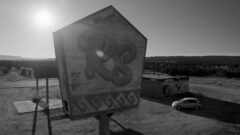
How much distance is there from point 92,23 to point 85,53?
150 cm

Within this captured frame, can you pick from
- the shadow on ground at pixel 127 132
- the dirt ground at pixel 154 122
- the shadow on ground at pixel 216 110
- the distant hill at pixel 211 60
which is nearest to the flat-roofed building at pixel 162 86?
the shadow on ground at pixel 216 110

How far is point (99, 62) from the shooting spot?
8852 mm

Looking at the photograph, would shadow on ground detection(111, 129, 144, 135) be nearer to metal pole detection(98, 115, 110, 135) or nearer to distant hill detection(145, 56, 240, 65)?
metal pole detection(98, 115, 110, 135)

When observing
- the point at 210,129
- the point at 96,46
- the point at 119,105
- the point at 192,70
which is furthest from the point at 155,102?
the point at 192,70

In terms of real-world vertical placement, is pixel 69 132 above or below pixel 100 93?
below

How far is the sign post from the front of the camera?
8031 mm

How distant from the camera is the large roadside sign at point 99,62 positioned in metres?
8.02

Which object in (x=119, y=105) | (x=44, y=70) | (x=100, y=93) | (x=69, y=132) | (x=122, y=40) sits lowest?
(x=69, y=132)

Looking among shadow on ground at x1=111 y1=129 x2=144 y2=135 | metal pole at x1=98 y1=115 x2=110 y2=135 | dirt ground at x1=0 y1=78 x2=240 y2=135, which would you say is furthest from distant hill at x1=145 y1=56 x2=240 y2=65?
metal pole at x1=98 y1=115 x2=110 y2=135

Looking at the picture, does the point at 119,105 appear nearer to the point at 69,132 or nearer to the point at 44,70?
the point at 44,70

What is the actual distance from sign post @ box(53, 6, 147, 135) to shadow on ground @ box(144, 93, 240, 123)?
60.0 ft

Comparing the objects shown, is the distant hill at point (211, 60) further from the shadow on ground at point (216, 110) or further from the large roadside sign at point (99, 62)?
the large roadside sign at point (99, 62)

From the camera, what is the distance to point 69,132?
61.3 feet

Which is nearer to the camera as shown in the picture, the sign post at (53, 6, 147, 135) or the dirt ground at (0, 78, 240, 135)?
the sign post at (53, 6, 147, 135)
